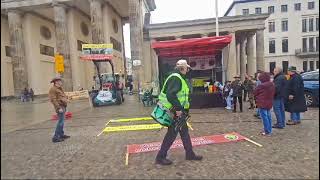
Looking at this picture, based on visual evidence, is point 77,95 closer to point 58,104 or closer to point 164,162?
point 58,104

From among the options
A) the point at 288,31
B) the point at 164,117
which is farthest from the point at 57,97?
the point at 288,31

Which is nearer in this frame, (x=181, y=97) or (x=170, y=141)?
(x=181, y=97)

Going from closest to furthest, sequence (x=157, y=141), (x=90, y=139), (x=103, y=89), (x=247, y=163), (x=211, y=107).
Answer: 1. (x=247, y=163)
2. (x=157, y=141)
3. (x=90, y=139)
4. (x=211, y=107)
5. (x=103, y=89)

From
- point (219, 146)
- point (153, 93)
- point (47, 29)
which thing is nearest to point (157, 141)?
point (219, 146)

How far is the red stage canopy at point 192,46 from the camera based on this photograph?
50.9 feet

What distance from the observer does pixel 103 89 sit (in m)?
22.7

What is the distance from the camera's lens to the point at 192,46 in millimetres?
16188

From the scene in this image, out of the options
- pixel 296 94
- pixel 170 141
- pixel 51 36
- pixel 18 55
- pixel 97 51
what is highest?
pixel 51 36

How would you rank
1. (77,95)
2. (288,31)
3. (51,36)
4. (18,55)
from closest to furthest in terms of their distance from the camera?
(77,95), (18,55), (51,36), (288,31)

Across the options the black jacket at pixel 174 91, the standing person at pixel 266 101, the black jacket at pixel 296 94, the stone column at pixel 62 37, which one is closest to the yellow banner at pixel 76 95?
the stone column at pixel 62 37

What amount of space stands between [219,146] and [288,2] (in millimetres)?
68527

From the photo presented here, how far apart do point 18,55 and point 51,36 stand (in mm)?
8224

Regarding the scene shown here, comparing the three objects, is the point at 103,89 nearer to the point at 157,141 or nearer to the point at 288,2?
the point at 157,141

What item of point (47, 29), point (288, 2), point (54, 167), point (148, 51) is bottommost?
point (54, 167)
